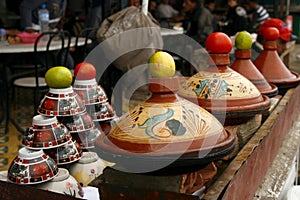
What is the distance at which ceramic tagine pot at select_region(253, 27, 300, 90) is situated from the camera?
2.31 meters

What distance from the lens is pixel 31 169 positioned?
50.7 inches

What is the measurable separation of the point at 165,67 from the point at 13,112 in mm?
4842

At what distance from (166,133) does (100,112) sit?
70 centimetres

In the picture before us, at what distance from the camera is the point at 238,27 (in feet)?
28.7

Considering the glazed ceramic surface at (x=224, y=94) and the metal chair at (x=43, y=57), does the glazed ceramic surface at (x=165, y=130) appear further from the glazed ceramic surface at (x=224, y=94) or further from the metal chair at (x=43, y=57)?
the metal chair at (x=43, y=57)

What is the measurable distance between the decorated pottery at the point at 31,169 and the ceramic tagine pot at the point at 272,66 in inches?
54.3

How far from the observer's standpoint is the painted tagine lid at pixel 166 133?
44.6 inches

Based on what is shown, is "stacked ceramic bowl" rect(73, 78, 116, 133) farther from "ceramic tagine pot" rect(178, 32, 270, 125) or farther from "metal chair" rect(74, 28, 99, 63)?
"metal chair" rect(74, 28, 99, 63)

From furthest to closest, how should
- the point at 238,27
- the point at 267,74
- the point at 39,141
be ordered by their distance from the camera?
the point at 238,27, the point at 267,74, the point at 39,141

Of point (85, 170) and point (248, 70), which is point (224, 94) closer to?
point (248, 70)

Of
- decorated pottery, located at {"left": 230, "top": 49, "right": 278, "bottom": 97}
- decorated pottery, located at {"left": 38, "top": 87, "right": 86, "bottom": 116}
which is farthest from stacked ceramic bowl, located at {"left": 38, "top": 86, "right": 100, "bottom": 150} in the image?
decorated pottery, located at {"left": 230, "top": 49, "right": 278, "bottom": 97}

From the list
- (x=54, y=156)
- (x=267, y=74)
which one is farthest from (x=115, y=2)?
(x=54, y=156)

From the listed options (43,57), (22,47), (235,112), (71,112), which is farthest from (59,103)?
(43,57)

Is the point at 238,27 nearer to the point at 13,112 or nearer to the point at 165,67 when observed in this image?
the point at 13,112
